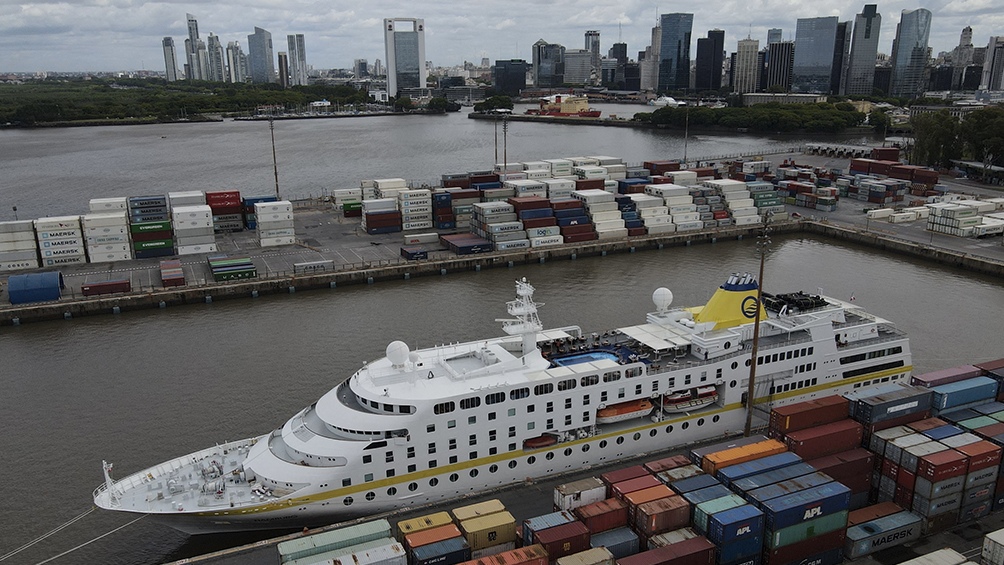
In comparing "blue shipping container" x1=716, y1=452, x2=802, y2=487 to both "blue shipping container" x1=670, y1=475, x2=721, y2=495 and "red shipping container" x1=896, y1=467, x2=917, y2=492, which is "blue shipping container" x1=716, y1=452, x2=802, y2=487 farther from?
"red shipping container" x1=896, y1=467, x2=917, y2=492

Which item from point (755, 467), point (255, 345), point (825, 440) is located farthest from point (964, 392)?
point (255, 345)

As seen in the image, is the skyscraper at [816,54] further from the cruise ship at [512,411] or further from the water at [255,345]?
the cruise ship at [512,411]

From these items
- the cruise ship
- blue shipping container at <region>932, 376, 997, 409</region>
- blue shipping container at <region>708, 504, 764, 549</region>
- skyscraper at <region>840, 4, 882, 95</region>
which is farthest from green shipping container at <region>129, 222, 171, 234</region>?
skyscraper at <region>840, 4, 882, 95</region>

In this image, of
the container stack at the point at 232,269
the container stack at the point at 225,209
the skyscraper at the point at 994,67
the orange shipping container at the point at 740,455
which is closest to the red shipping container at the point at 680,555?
the orange shipping container at the point at 740,455

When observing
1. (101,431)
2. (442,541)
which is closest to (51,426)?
(101,431)

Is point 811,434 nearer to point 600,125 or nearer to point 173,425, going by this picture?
point 173,425
